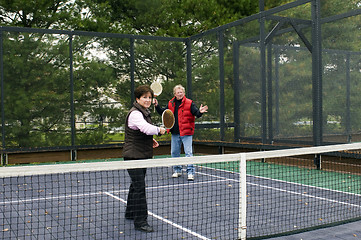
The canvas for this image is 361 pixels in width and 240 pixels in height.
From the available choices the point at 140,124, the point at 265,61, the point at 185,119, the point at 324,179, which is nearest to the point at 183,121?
the point at 185,119

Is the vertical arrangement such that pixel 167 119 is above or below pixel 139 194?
above

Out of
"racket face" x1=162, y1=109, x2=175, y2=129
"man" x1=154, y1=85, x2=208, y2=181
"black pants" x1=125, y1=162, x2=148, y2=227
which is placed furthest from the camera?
"man" x1=154, y1=85, x2=208, y2=181

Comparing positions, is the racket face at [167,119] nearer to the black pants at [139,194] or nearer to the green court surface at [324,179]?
the black pants at [139,194]

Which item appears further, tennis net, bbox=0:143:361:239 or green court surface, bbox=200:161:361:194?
green court surface, bbox=200:161:361:194

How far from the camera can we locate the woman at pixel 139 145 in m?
5.12

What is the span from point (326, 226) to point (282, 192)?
224cm

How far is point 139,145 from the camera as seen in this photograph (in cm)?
525

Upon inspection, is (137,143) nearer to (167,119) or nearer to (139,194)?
(139,194)

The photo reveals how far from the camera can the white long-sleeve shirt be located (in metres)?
5.04

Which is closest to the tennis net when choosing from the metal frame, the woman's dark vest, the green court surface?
the green court surface

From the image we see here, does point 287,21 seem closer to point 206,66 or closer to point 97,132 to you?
point 206,66

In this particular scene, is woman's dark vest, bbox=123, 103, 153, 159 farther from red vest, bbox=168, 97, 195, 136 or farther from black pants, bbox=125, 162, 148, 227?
red vest, bbox=168, 97, 195, 136

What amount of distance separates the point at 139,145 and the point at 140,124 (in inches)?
12.1

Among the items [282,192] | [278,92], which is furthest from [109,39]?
[282,192]
